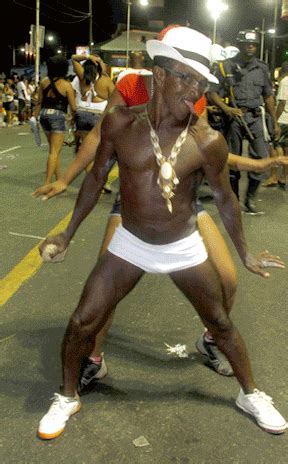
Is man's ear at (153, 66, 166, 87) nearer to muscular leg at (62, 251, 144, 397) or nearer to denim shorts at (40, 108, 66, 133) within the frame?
muscular leg at (62, 251, 144, 397)

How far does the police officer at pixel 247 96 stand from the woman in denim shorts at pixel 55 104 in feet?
7.03

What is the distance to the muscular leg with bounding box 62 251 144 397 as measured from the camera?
117 inches

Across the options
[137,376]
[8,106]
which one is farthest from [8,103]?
[137,376]

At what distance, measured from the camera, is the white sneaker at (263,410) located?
308 cm

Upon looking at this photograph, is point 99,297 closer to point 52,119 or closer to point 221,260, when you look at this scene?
point 221,260

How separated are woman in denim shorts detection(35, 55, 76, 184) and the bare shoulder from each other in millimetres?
6492

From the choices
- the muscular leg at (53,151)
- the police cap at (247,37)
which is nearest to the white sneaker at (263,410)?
the police cap at (247,37)

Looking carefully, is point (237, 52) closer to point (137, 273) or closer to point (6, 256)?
point (6, 256)

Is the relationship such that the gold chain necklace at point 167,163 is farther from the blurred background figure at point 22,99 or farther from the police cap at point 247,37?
the blurred background figure at point 22,99

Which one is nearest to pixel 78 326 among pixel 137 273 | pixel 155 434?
pixel 137 273

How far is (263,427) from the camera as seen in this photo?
10.2ft

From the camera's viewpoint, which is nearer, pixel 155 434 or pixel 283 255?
pixel 155 434

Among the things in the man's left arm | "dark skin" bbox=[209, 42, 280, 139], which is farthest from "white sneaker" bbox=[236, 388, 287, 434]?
"dark skin" bbox=[209, 42, 280, 139]

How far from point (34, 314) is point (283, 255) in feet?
9.02
